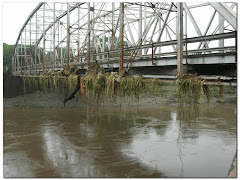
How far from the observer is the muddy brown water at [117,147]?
33.5 ft

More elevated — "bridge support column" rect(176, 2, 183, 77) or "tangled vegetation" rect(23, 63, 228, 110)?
"bridge support column" rect(176, 2, 183, 77)

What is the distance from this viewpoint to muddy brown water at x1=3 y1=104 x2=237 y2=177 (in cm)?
1022

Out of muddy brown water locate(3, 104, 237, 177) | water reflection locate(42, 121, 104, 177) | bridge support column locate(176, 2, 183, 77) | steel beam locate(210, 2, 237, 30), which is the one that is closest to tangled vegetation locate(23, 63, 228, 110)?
bridge support column locate(176, 2, 183, 77)

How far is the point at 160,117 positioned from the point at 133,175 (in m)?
13.5

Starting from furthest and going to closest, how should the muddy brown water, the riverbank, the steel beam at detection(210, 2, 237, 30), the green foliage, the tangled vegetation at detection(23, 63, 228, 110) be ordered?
the riverbank, the muddy brown water, the tangled vegetation at detection(23, 63, 228, 110), the green foliage, the steel beam at detection(210, 2, 237, 30)

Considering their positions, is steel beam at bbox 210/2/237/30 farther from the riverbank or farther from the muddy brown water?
the riverbank

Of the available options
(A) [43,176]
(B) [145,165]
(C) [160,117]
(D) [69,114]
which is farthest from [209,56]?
(D) [69,114]

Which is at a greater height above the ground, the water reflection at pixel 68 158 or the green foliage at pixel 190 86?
the green foliage at pixel 190 86

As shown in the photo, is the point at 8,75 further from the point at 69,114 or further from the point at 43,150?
the point at 43,150

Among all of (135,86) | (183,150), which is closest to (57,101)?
(183,150)

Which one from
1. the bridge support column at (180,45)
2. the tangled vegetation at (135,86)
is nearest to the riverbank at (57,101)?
the tangled vegetation at (135,86)

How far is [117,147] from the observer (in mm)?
13242

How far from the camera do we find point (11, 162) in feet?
36.6

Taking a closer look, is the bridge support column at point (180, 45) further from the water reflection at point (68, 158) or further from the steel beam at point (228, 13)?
the water reflection at point (68, 158)
